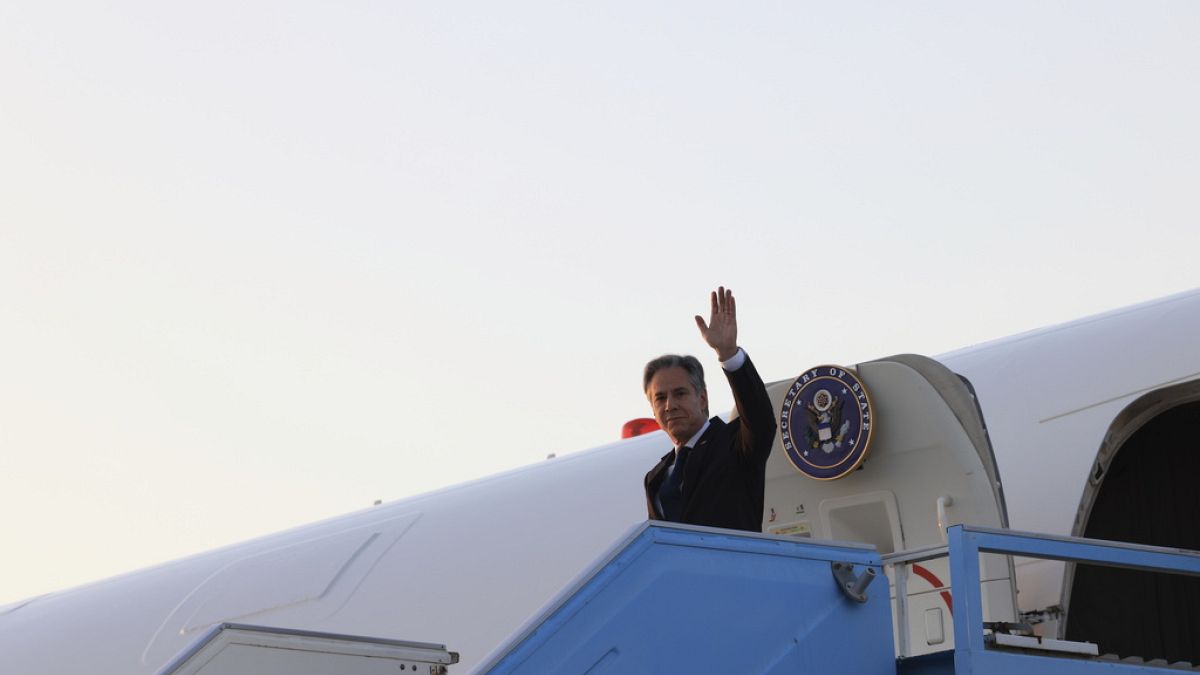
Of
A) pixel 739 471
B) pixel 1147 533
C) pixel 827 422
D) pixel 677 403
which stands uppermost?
pixel 827 422

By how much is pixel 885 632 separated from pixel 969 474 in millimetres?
2623

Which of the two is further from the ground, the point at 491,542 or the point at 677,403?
the point at 491,542

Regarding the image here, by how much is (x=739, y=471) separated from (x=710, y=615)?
127 centimetres

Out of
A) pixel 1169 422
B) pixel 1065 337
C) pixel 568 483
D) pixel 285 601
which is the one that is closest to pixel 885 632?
pixel 1169 422

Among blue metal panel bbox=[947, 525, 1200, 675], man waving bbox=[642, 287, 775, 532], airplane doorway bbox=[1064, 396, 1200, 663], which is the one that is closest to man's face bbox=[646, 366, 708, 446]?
man waving bbox=[642, 287, 775, 532]

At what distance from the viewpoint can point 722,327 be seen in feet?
20.6

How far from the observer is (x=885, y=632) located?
5.49 m

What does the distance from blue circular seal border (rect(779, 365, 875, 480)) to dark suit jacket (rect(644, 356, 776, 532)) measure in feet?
6.45

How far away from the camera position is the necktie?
6.56 meters

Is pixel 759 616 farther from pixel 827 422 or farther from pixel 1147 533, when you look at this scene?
pixel 1147 533

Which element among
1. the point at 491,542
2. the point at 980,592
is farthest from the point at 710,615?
the point at 491,542

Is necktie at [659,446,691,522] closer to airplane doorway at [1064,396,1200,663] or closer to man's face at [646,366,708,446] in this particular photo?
man's face at [646,366,708,446]

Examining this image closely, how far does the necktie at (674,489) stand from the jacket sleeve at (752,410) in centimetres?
34

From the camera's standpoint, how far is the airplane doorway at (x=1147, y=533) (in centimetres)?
802
